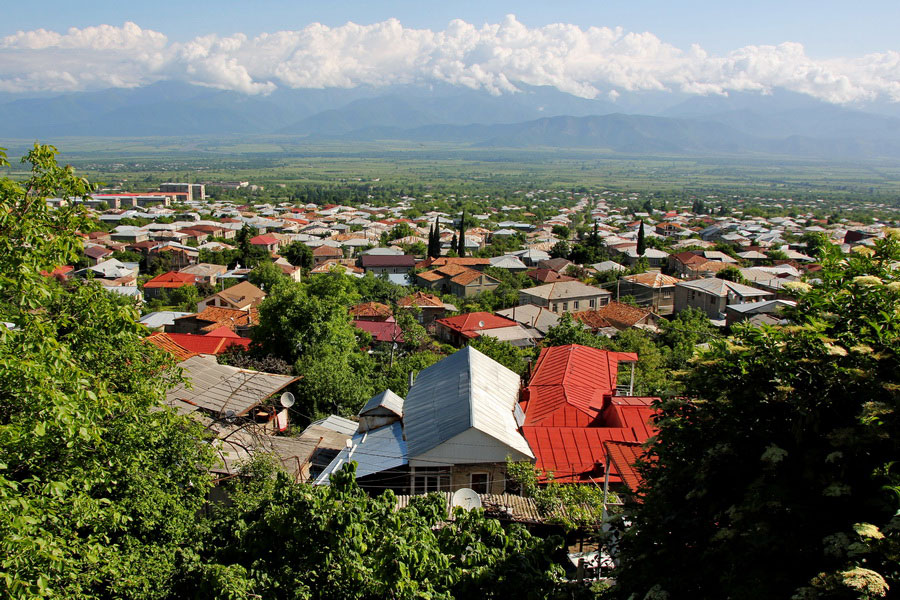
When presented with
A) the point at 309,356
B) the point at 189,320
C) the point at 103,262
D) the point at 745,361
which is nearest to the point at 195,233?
the point at 103,262

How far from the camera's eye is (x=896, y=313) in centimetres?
441

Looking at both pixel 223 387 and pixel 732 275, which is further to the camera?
pixel 732 275

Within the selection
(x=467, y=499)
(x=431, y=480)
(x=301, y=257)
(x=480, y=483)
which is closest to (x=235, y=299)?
(x=301, y=257)

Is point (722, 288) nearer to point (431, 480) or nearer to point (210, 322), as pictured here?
point (210, 322)

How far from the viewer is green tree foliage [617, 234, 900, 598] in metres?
3.99

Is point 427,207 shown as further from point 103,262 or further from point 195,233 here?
point 103,262

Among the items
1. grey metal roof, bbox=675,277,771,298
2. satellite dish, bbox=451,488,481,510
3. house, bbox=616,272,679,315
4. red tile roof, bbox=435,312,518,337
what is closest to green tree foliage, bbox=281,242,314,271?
red tile roof, bbox=435,312,518,337

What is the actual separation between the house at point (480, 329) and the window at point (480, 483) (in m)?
17.0

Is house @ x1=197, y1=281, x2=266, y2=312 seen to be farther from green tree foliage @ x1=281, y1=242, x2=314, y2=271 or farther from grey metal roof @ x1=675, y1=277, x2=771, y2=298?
grey metal roof @ x1=675, y1=277, x2=771, y2=298

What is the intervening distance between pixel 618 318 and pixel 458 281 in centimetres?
1360

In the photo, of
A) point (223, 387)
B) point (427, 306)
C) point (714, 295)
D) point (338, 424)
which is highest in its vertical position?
point (223, 387)

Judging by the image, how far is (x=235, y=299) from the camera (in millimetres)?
34500

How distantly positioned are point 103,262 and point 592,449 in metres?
43.7

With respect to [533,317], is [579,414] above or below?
above
